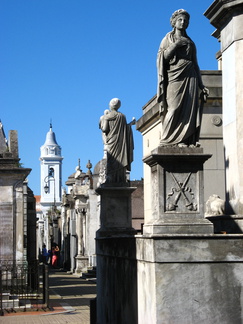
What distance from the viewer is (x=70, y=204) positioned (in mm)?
43125

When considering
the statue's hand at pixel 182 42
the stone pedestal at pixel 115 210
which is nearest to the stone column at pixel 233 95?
the statue's hand at pixel 182 42

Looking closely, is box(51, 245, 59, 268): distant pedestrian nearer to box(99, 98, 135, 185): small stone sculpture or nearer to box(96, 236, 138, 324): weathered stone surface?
box(99, 98, 135, 185): small stone sculpture

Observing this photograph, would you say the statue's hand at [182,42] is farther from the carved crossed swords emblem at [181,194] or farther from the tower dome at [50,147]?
the tower dome at [50,147]

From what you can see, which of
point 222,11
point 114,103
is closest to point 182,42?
point 222,11

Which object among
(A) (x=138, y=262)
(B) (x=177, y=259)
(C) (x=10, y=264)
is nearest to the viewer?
(B) (x=177, y=259)

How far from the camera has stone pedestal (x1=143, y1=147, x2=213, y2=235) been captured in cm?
882

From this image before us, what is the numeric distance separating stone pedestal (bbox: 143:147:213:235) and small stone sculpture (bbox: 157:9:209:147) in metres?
0.32

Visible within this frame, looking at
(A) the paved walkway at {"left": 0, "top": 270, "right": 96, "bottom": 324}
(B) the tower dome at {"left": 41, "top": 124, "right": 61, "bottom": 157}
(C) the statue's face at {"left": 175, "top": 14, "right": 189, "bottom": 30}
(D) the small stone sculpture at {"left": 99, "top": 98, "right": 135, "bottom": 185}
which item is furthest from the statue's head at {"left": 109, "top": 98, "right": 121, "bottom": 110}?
(B) the tower dome at {"left": 41, "top": 124, "right": 61, "bottom": 157}

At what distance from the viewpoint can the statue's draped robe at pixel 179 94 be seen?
368 inches

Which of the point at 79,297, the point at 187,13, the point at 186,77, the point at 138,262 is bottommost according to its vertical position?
the point at 79,297

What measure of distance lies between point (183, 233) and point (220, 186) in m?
7.03

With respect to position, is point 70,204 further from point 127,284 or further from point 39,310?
point 127,284

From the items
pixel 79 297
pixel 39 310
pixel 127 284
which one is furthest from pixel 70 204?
pixel 127 284

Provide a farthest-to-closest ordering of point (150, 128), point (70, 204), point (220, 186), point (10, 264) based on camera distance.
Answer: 1. point (70, 204)
2. point (10, 264)
3. point (150, 128)
4. point (220, 186)
